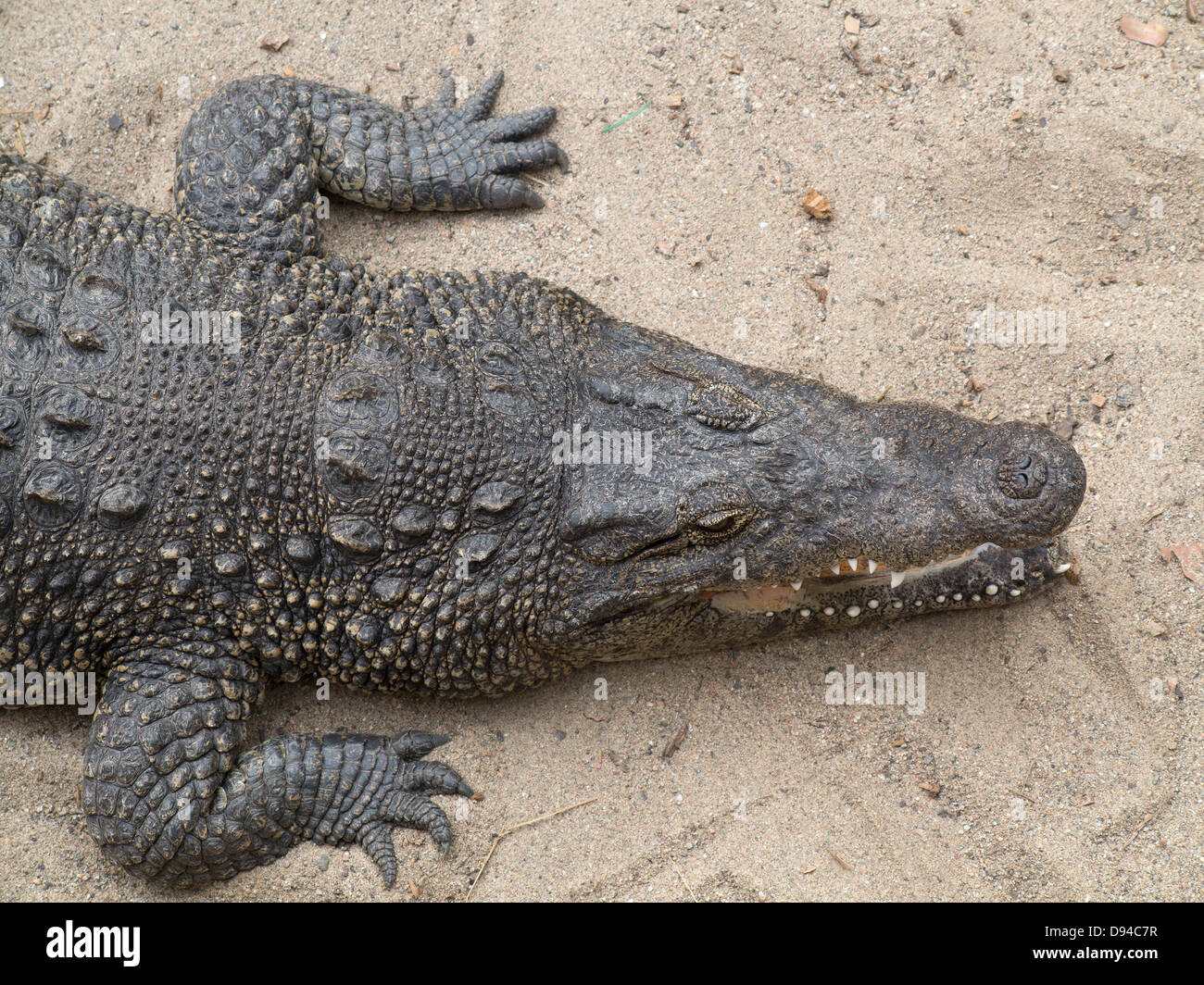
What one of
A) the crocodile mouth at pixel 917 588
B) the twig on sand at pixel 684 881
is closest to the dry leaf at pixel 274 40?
the crocodile mouth at pixel 917 588

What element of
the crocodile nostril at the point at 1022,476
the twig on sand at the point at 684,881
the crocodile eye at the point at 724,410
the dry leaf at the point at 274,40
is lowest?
the twig on sand at the point at 684,881

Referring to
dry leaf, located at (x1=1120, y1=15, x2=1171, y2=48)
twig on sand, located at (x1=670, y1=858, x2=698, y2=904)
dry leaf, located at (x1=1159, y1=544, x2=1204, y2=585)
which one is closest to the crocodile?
dry leaf, located at (x1=1159, y1=544, x2=1204, y2=585)

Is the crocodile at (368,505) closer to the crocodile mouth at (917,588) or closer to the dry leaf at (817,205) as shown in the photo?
the crocodile mouth at (917,588)

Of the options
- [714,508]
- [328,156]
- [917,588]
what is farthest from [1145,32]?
[328,156]

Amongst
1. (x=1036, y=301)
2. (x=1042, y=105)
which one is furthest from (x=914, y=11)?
(x=1036, y=301)

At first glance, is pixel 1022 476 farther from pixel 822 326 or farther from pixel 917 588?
pixel 822 326

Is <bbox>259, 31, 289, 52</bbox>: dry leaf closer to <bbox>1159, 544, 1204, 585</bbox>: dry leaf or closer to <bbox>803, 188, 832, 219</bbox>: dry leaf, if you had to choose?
<bbox>803, 188, 832, 219</bbox>: dry leaf
